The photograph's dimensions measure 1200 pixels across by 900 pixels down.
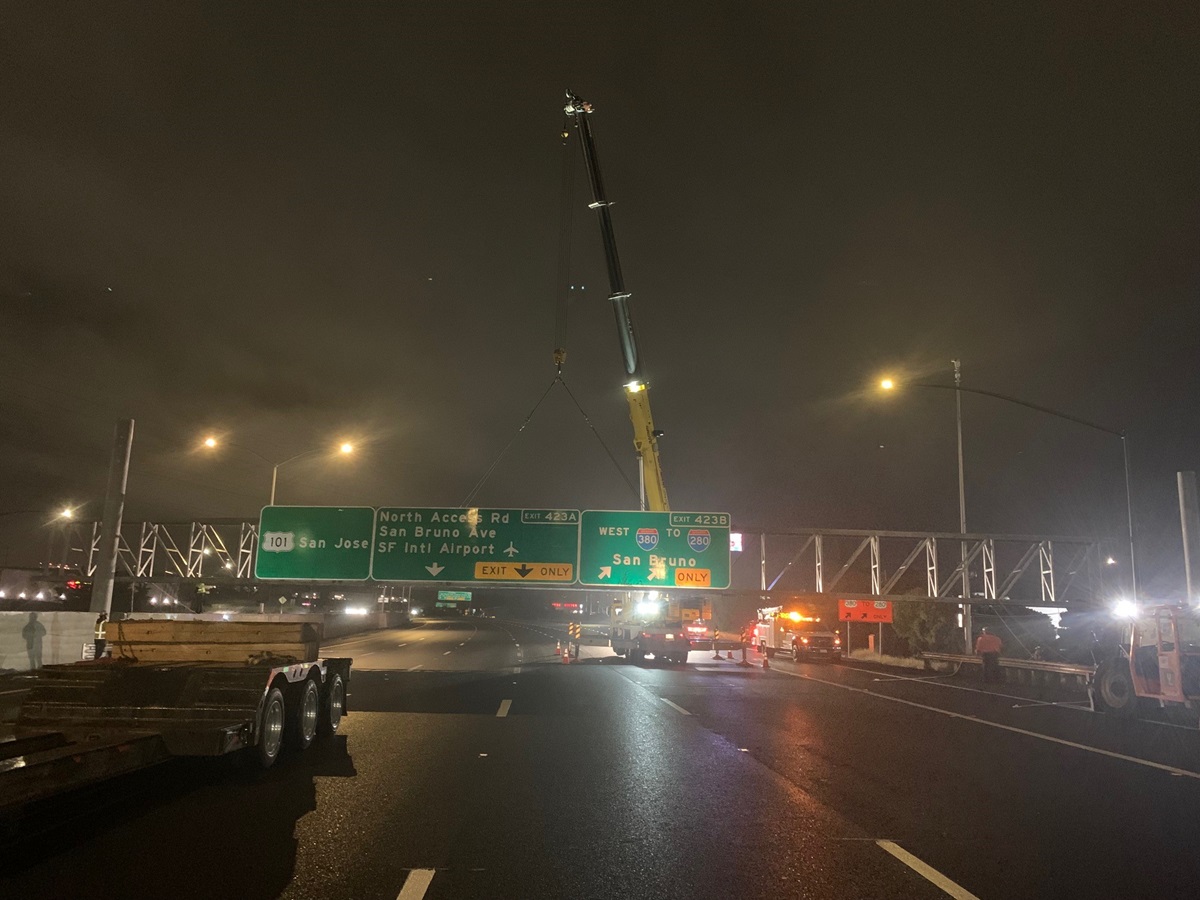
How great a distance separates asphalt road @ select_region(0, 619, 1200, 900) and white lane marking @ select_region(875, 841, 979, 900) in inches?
1.2

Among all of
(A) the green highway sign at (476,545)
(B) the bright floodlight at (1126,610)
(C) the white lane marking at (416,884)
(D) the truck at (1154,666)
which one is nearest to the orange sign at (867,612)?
(A) the green highway sign at (476,545)

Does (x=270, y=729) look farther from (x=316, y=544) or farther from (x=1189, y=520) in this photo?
(x=1189, y=520)

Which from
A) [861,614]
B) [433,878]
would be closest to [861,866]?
[433,878]

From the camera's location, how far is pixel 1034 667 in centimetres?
2667

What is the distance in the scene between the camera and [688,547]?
94.1ft

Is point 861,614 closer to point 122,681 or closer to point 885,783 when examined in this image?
point 885,783

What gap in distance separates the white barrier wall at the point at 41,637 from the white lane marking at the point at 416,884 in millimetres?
17039

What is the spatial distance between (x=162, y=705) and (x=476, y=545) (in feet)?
62.4

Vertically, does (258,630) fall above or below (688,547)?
below

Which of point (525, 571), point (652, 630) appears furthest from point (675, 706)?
point (652, 630)

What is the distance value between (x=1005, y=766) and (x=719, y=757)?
3.71 meters

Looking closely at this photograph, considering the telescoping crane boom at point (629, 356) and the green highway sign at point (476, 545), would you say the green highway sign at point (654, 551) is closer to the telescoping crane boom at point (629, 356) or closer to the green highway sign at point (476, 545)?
the green highway sign at point (476, 545)

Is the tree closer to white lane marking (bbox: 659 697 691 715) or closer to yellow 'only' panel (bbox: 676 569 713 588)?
yellow 'only' panel (bbox: 676 569 713 588)

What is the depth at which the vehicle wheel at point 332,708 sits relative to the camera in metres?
13.2
